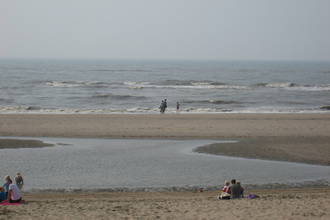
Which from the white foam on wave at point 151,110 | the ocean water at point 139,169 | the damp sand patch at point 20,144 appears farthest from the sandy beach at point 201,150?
the white foam on wave at point 151,110

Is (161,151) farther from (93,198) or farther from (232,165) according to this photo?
(93,198)

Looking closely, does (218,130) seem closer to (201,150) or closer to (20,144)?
(201,150)

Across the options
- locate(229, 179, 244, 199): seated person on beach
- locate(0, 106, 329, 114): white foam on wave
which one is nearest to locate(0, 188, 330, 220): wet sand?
locate(229, 179, 244, 199): seated person on beach

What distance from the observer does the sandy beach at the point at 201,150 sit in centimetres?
1073

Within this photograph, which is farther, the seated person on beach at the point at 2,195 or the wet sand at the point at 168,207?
the seated person on beach at the point at 2,195

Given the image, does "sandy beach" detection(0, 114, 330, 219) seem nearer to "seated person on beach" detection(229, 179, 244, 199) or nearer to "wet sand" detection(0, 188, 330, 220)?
"wet sand" detection(0, 188, 330, 220)

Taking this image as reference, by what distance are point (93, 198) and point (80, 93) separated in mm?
41132

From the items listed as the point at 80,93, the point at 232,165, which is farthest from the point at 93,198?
the point at 80,93

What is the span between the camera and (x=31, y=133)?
960 inches

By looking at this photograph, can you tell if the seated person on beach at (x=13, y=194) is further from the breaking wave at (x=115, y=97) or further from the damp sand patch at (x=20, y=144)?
the breaking wave at (x=115, y=97)

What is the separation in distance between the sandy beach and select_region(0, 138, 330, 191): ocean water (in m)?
0.98

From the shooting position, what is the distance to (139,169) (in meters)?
17.0

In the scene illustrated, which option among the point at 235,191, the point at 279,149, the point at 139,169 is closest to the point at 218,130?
the point at 279,149

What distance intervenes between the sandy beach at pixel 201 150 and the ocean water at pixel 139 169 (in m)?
0.98
